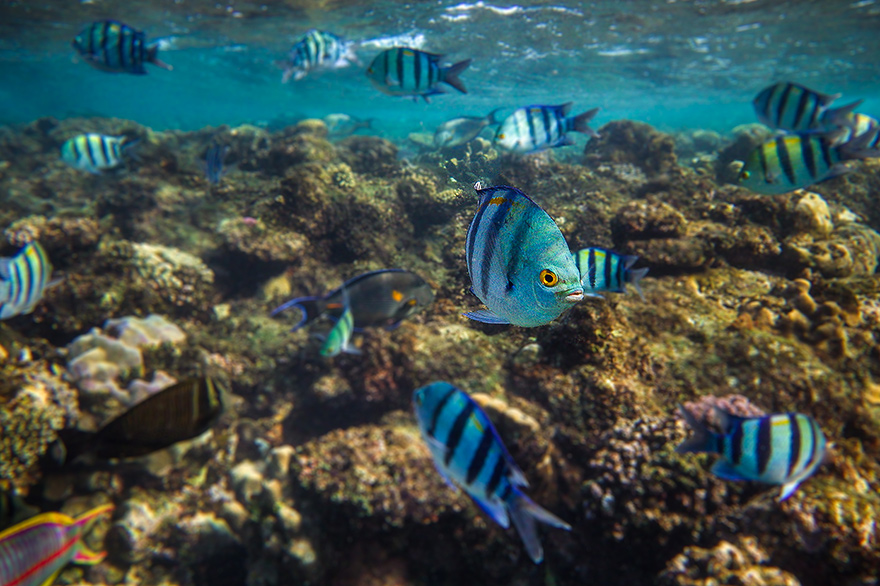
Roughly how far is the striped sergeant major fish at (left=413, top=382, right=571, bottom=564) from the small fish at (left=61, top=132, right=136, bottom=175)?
740cm

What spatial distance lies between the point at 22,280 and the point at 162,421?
2.70 m

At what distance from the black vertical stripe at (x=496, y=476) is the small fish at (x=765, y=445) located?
4.59 ft

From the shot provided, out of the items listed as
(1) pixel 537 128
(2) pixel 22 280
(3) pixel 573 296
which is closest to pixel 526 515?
(3) pixel 573 296

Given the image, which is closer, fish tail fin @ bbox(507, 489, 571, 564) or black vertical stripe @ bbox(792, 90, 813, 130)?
Answer: fish tail fin @ bbox(507, 489, 571, 564)

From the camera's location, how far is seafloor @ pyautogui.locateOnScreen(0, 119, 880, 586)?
10.2ft

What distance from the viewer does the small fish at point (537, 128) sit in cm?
287

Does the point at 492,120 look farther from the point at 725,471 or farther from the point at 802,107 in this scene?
the point at 802,107

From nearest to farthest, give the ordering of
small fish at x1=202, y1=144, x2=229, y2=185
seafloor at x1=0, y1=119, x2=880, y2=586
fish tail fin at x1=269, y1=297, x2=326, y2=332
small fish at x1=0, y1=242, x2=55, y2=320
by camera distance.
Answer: seafloor at x1=0, y1=119, x2=880, y2=586
small fish at x1=0, y1=242, x2=55, y2=320
fish tail fin at x1=269, y1=297, x2=326, y2=332
small fish at x1=202, y1=144, x2=229, y2=185

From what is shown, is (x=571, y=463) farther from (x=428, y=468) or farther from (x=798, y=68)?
(x=798, y=68)

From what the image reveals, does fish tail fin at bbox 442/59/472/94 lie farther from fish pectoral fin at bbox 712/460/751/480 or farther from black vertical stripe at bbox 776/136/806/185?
fish pectoral fin at bbox 712/460/751/480

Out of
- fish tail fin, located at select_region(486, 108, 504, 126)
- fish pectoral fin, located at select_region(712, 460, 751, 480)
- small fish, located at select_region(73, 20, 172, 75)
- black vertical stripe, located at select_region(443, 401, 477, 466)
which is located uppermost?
small fish, located at select_region(73, 20, 172, 75)

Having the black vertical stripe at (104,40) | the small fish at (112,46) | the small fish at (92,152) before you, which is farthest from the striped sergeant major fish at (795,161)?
the small fish at (92,152)

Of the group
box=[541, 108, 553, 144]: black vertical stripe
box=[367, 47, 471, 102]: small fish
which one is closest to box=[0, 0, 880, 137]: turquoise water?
box=[367, 47, 471, 102]: small fish

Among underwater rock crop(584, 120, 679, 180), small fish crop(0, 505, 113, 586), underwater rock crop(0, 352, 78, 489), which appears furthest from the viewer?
underwater rock crop(584, 120, 679, 180)
